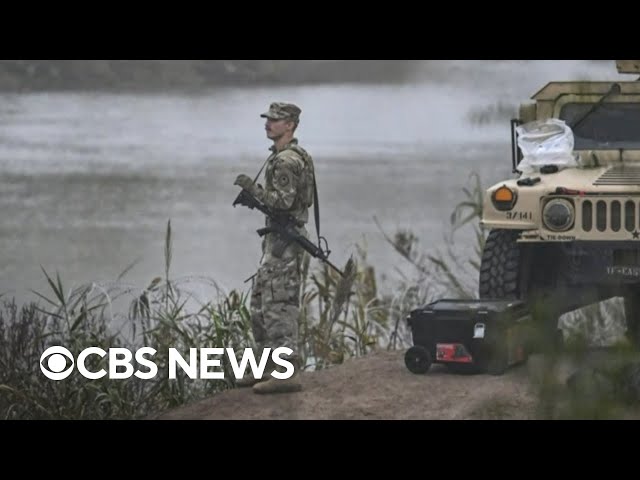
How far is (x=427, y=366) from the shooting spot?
5461mm

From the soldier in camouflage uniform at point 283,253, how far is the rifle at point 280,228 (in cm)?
2

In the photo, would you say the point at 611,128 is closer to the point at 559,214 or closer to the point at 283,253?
the point at 559,214

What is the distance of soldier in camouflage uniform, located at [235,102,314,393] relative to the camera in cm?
535

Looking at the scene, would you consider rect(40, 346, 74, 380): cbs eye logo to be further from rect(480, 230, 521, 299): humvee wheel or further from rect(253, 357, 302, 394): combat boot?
rect(480, 230, 521, 299): humvee wheel

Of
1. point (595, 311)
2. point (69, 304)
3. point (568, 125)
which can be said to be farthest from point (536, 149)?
point (595, 311)

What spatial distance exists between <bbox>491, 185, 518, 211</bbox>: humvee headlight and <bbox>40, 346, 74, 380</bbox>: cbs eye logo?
7.32 feet

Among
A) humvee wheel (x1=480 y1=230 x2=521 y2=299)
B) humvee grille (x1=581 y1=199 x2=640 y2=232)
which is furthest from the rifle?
humvee grille (x1=581 y1=199 x2=640 y2=232)

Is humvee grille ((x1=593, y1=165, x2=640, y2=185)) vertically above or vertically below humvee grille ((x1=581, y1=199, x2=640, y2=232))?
above

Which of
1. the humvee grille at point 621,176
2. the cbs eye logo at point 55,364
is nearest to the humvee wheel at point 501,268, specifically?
the humvee grille at point 621,176

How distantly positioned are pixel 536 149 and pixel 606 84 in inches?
19.4

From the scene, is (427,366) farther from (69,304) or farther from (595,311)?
(595,311)

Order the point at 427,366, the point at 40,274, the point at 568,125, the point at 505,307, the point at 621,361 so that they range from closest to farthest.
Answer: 1. the point at 621,361
2. the point at 505,307
3. the point at 427,366
4. the point at 40,274
5. the point at 568,125

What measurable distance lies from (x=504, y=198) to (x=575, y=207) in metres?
0.35

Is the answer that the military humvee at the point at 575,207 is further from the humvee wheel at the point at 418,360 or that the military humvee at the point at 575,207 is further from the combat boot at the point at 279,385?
the combat boot at the point at 279,385
